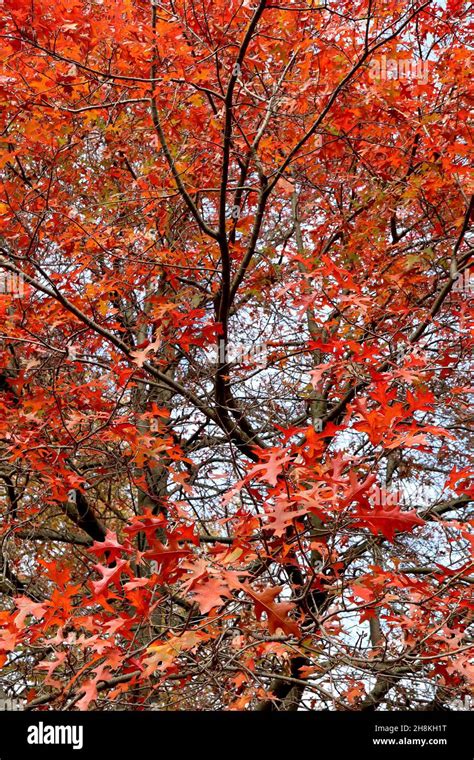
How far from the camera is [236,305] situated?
562cm

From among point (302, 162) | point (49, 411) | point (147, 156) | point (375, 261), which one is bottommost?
point (49, 411)

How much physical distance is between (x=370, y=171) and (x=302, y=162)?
2.50 ft

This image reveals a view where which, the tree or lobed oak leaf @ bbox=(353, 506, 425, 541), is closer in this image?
lobed oak leaf @ bbox=(353, 506, 425, 541)

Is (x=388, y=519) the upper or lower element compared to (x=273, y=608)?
upper

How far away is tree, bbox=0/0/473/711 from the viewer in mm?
2939

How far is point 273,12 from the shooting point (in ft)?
14.9

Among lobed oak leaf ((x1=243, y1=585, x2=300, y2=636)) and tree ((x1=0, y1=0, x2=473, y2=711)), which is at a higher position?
tree ((x1=0, y1=0, x2=473, y2=711))

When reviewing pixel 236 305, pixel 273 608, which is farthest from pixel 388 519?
pixel 236 305

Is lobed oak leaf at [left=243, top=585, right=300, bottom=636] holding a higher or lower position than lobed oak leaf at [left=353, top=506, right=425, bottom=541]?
lower

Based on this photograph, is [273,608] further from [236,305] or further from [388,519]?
[236,305]

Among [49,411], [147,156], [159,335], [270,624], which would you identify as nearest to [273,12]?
[147,156]

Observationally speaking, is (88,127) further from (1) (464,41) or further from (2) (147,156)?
(1) (464,41)

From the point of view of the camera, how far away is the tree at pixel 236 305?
2939mm

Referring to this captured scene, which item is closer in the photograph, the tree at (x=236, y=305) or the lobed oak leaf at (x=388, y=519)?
the lobed oak leaf at (x=388, y=519)
